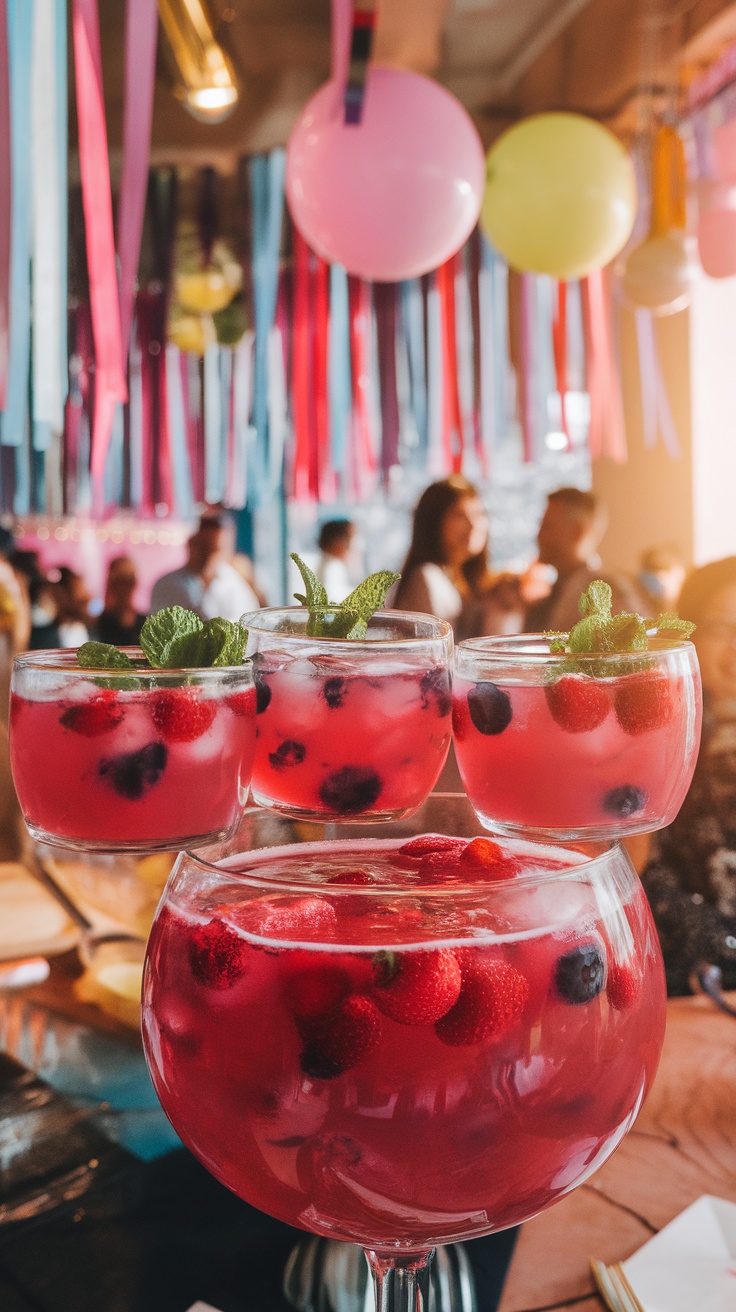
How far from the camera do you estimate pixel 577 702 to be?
56 centimetres

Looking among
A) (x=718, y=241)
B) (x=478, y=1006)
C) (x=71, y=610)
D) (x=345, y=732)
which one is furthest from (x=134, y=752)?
(x=71, y=610)

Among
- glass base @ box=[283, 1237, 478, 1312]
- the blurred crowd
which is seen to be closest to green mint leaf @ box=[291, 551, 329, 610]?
glass base @ box=[283, 1237, 478, 1312]

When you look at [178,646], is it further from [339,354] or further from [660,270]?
[339,354]

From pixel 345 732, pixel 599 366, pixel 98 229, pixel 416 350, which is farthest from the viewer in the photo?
pixel 416 350

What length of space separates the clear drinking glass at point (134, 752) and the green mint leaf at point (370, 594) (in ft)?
0.35

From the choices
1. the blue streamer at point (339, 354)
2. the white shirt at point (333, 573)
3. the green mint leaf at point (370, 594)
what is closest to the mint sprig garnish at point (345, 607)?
the green mint leaf at point (370, 594)

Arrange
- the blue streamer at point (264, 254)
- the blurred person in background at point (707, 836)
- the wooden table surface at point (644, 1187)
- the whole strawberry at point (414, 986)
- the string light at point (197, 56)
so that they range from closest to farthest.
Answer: the whole strawberry at point (414, 986) < the wooden table surface at point (644, 1187) < the blurred person in background at point (707, 836) < the string light at point (197, 56) < the blue streamer at point (264, 254)

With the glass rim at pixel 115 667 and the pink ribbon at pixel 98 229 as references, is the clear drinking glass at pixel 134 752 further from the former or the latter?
the pink ribbon at pixel 98 229

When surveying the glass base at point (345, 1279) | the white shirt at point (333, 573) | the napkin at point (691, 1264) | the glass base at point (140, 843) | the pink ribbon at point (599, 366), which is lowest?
the glass base at point (345, 1279)

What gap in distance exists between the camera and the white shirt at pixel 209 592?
299cm

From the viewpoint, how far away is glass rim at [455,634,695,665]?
21.9 inches

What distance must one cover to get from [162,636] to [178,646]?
11 mm

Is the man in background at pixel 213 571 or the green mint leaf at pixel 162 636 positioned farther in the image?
the man in background at pixel 213 571

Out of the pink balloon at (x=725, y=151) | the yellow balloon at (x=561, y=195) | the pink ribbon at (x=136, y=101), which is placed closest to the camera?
the pink ribbon at (x=136, y=101)
